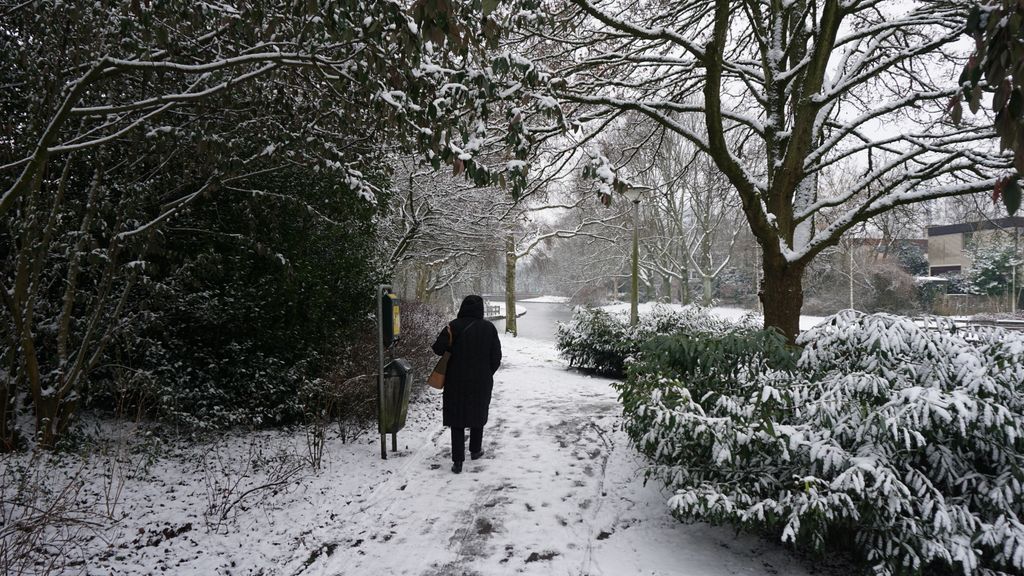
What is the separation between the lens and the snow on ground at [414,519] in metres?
3.31

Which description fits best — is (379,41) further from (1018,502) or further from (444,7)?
(1018,502)

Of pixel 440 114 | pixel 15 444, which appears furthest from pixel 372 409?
pixel 440 114

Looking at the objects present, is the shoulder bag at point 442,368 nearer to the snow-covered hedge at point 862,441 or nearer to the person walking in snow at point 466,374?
the person walking in snow at point 466,374

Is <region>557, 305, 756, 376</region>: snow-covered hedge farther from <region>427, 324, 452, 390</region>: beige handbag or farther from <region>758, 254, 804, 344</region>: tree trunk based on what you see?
<region>427, 324, 452, 390</region>: beige handbag

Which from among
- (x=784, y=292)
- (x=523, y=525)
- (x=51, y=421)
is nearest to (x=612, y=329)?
(x=784, y=292)

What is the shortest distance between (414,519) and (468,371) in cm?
152

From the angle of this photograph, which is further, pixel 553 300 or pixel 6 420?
pixel 553 300

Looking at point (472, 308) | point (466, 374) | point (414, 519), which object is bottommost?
point (414, 519)

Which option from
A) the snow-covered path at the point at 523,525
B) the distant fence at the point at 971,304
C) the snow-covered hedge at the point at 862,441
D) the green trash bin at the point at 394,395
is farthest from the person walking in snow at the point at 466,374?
the distant fence at the point at 971,304

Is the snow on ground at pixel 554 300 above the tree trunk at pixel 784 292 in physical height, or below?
below

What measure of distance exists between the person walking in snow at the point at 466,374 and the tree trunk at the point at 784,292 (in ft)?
11.9

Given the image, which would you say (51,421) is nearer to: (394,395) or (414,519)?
(394,395)

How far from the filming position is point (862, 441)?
3219 mm

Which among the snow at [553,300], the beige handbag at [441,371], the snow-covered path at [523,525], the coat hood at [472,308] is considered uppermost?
the coat hood at [472,308]
